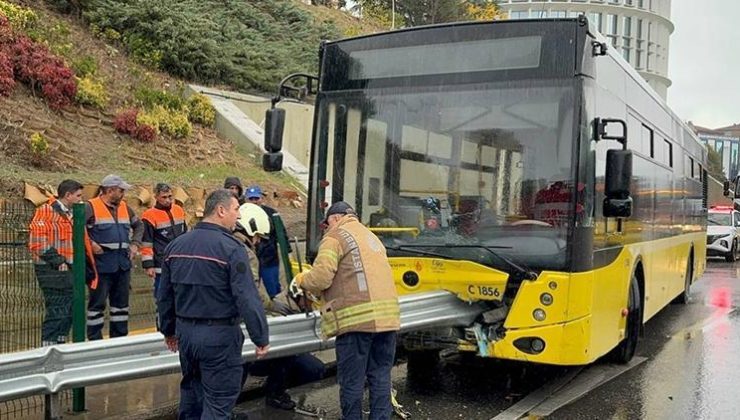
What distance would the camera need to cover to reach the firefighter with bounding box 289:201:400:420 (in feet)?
17.1

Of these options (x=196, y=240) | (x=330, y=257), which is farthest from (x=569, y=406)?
(x=196, y=240)

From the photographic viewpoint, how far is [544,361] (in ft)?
21.2

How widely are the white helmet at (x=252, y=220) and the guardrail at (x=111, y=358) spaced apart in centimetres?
132

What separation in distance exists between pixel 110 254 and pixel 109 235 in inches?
7.4

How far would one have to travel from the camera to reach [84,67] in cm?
1559

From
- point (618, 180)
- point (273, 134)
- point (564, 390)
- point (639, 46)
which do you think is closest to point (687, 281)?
point (564, 390)

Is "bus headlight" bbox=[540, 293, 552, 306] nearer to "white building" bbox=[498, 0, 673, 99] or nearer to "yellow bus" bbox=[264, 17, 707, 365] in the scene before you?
"yellow bus" bbox=[264, 17, 707, 365]

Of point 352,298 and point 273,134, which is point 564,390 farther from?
point 273,134

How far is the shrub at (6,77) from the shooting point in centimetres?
1317

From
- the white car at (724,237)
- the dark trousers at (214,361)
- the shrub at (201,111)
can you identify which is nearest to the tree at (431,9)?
the white car at (724,237)

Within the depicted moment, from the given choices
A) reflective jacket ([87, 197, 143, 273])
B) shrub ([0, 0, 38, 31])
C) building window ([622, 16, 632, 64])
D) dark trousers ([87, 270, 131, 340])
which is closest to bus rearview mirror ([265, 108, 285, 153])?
reflective jacket ([87, 197, 143, 273])

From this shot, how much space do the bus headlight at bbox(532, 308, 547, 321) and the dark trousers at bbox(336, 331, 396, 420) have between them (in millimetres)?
1598

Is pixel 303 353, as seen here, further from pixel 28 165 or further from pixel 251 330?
pixel 28 165

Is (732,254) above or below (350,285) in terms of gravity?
below
